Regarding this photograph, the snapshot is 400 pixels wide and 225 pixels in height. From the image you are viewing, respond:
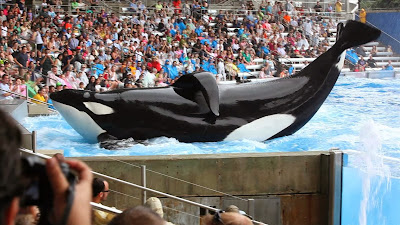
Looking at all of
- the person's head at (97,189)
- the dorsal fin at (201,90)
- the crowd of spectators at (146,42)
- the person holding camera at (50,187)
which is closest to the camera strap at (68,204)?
the person holding camera at (50,187)

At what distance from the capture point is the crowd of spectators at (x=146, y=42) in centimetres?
1614

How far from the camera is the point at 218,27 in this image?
24.8 meters

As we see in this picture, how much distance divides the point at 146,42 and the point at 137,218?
18.7 metres

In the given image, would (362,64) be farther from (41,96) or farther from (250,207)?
(250,207)

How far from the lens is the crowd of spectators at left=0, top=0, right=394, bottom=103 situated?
635 inches

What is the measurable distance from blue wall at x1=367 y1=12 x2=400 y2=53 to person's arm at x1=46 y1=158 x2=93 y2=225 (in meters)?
30.4

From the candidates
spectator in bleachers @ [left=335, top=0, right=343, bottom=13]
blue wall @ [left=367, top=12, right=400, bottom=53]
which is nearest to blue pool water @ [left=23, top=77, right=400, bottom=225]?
spectator in bleachers @ [left=335, top=0, right=343, bottom=13]

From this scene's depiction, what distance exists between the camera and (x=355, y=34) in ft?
37.8

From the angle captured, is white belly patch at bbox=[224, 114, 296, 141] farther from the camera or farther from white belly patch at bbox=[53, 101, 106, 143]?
the camera

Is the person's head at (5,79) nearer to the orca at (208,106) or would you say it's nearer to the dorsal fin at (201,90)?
the orca at (208,106)

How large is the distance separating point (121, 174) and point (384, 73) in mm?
20665

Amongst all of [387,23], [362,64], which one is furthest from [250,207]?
[387,23]

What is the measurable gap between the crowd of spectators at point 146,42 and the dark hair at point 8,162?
12649mm

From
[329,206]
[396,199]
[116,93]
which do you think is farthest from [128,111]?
[396,199]
